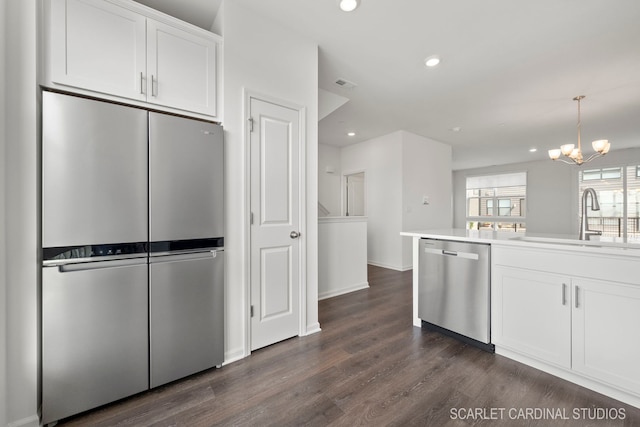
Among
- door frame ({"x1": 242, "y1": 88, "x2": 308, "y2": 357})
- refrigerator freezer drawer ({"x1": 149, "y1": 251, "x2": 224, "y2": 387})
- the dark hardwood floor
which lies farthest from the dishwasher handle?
refrigerator freezer drawer ({"x1": 149, "y1": 251, "x2": 224, "y2": 387})

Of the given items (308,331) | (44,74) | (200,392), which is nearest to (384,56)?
(44,74)

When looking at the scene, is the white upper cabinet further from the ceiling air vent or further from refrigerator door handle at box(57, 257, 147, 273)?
the ceiling air vent

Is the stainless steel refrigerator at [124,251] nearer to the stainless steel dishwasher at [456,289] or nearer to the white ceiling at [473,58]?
the white ceiling at [473,58]

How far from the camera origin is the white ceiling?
2.02 metres

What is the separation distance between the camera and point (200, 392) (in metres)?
1.62

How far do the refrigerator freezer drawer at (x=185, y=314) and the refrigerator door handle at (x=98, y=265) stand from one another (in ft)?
0.27

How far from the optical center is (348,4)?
194 cm

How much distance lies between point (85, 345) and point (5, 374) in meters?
0.31

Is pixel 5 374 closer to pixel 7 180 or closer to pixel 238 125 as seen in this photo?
pixel 7 180

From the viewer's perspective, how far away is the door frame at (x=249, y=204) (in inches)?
80.0

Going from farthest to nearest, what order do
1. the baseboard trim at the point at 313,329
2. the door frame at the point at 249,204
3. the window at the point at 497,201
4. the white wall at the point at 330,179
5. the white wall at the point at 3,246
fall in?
the window at the point at 497,201
the white wall at the point at 330,179
the baseboard trim at the point at 313,329
the door frame at the point at 249,204
the white wall at the point at 3,246

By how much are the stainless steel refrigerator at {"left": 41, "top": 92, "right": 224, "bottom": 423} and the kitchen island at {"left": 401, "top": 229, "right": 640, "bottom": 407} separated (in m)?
2.14

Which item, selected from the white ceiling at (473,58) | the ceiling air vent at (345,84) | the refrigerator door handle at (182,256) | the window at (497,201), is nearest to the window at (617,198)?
the window at (497,201)

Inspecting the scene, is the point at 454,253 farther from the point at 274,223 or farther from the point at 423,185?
the point at 423,185
